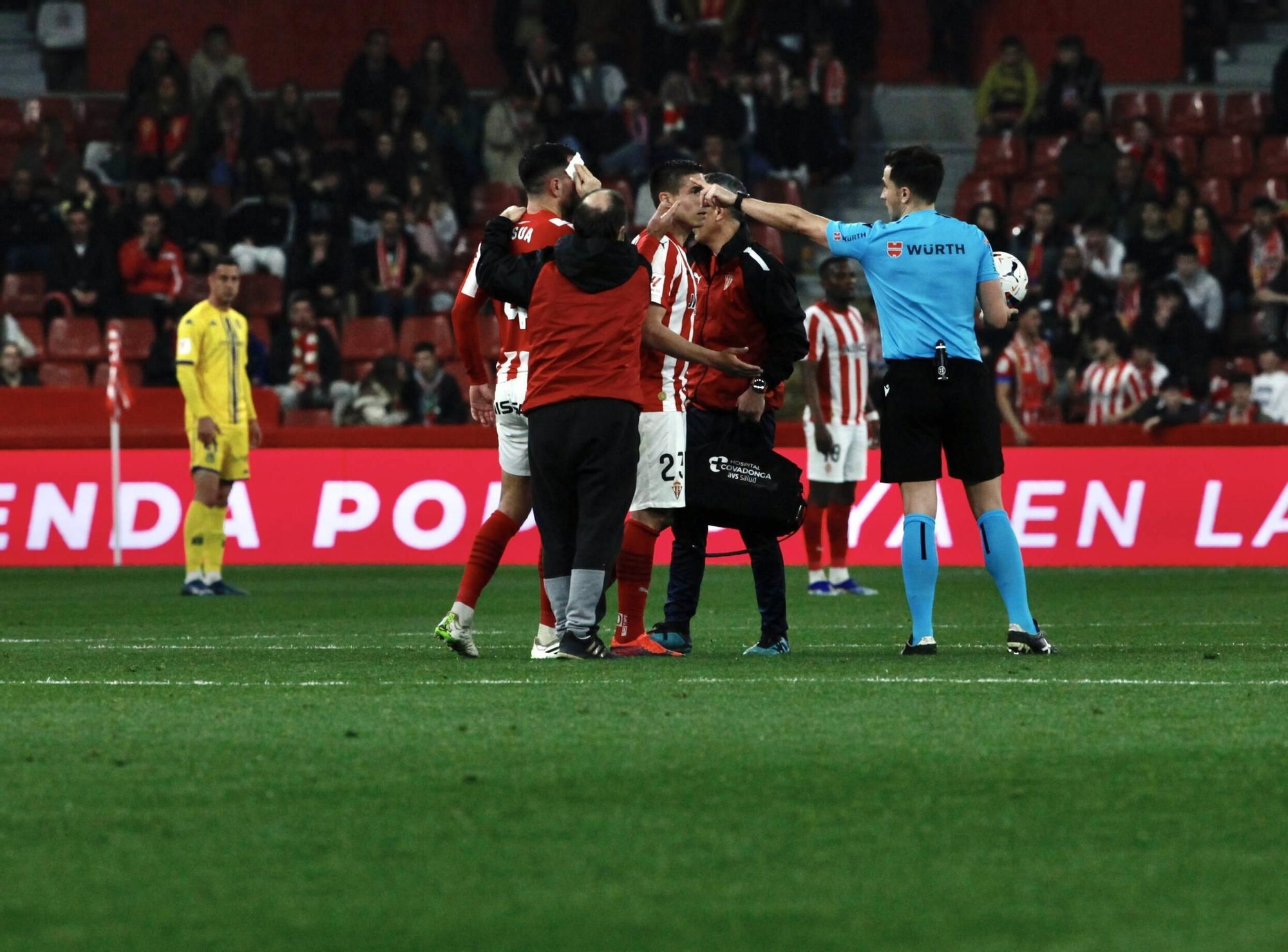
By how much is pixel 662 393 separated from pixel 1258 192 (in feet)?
54.9

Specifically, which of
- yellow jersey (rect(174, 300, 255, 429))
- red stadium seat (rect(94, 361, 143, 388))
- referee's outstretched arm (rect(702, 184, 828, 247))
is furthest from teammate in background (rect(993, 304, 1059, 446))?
referee's outstretched arm (rect(702, 184, 828, 247))

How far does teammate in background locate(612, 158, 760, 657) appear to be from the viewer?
363 inches

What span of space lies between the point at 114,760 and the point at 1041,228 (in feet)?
58.1

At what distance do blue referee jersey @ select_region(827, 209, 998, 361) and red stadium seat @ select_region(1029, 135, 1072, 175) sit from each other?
1610 centimetres

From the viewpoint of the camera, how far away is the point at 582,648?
8.83 metres

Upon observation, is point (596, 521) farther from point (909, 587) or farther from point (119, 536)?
point (119, 536)

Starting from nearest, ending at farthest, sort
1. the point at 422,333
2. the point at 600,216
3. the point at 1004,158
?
1. the point at 600,216
2. the point at 422,333
3. the point at 1004,158

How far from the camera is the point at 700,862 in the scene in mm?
4598

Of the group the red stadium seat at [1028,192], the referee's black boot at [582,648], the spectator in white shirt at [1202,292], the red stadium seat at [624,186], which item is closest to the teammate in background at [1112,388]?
the spectator in white shirt at [1202,292]

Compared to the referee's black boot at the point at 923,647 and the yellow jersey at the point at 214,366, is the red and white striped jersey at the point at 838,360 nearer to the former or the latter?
the yellow jersey at the point at 214,366

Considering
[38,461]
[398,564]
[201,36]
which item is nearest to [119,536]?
[38,461]

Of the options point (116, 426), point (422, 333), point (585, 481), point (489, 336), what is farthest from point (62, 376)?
point (585, 481)

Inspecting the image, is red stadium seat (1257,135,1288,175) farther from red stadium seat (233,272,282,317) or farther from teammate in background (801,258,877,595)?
red stadium seat (233,272,282,317)

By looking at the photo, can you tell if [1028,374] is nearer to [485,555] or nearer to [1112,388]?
[1112,388]
